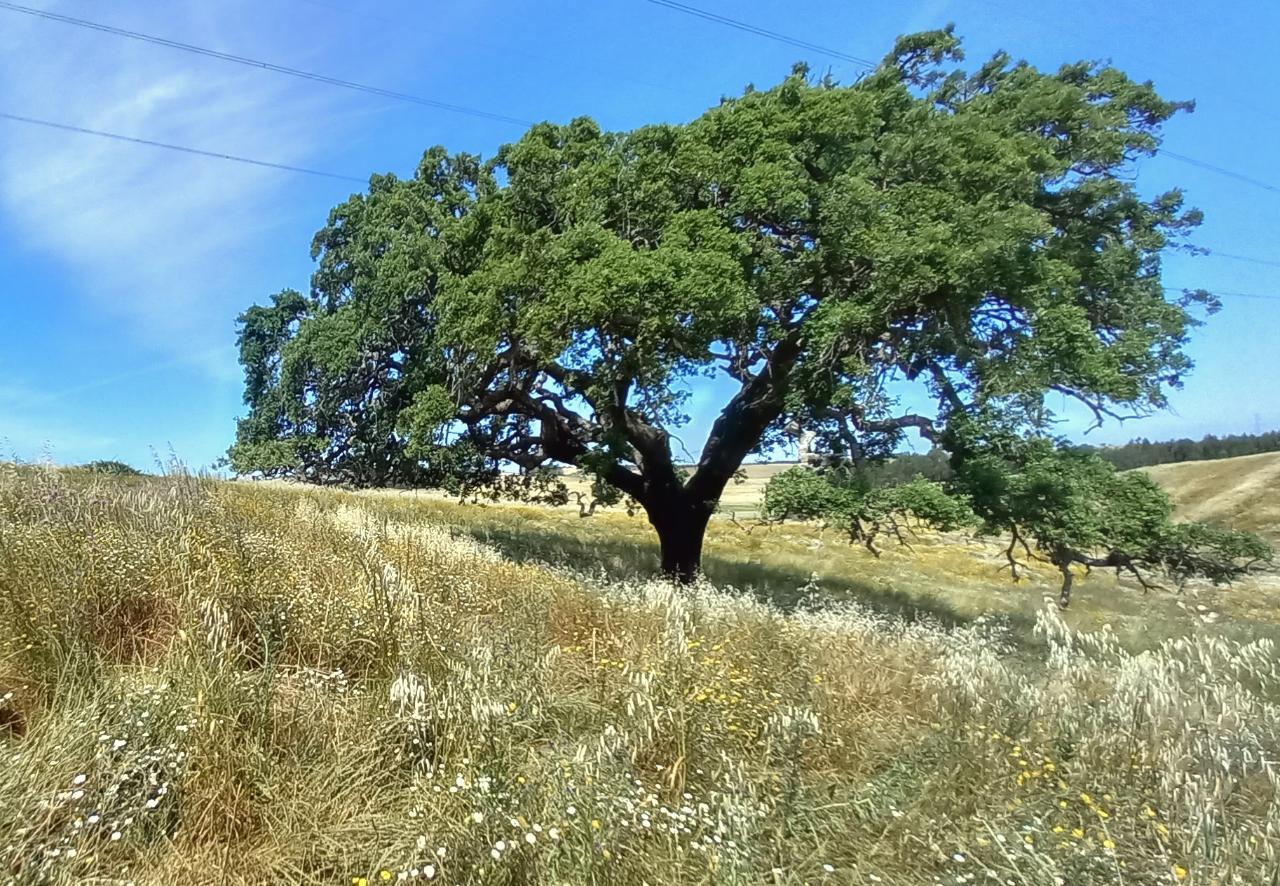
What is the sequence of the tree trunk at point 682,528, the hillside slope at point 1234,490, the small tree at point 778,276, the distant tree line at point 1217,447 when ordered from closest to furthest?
the small tree at point 778,276 → the tree trunk at point 682,528 → the hillside slope at point 1234,490 → the distant tree line at point 1217,447

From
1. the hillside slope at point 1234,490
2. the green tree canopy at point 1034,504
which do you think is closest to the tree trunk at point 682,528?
the green tree canopy at point 1034,504

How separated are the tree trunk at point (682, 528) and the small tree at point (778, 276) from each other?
4 centimetres

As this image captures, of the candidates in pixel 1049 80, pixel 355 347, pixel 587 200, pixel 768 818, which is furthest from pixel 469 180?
pixel 768 818

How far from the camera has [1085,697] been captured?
184 inches

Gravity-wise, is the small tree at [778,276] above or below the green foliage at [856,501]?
above

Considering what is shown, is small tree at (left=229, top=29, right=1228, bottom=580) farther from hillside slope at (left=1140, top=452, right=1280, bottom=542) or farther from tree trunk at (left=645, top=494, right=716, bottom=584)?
hillside slope at (left=1140, top=452, right=1280, bottom=542)

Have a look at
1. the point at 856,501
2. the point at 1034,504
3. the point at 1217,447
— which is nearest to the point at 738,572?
the point at 856,501

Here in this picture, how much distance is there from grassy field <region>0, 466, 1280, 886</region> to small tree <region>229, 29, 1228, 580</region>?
16.3ft

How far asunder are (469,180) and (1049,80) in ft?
34.8

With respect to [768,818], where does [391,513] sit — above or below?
above

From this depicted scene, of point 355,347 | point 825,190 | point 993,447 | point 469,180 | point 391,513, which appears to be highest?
point 469,180

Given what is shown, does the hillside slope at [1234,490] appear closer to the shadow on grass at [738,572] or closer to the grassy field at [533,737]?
the shadow on grass at [738,572]

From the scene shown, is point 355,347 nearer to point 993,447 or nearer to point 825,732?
point 993,447

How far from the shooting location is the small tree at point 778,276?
988 cm
